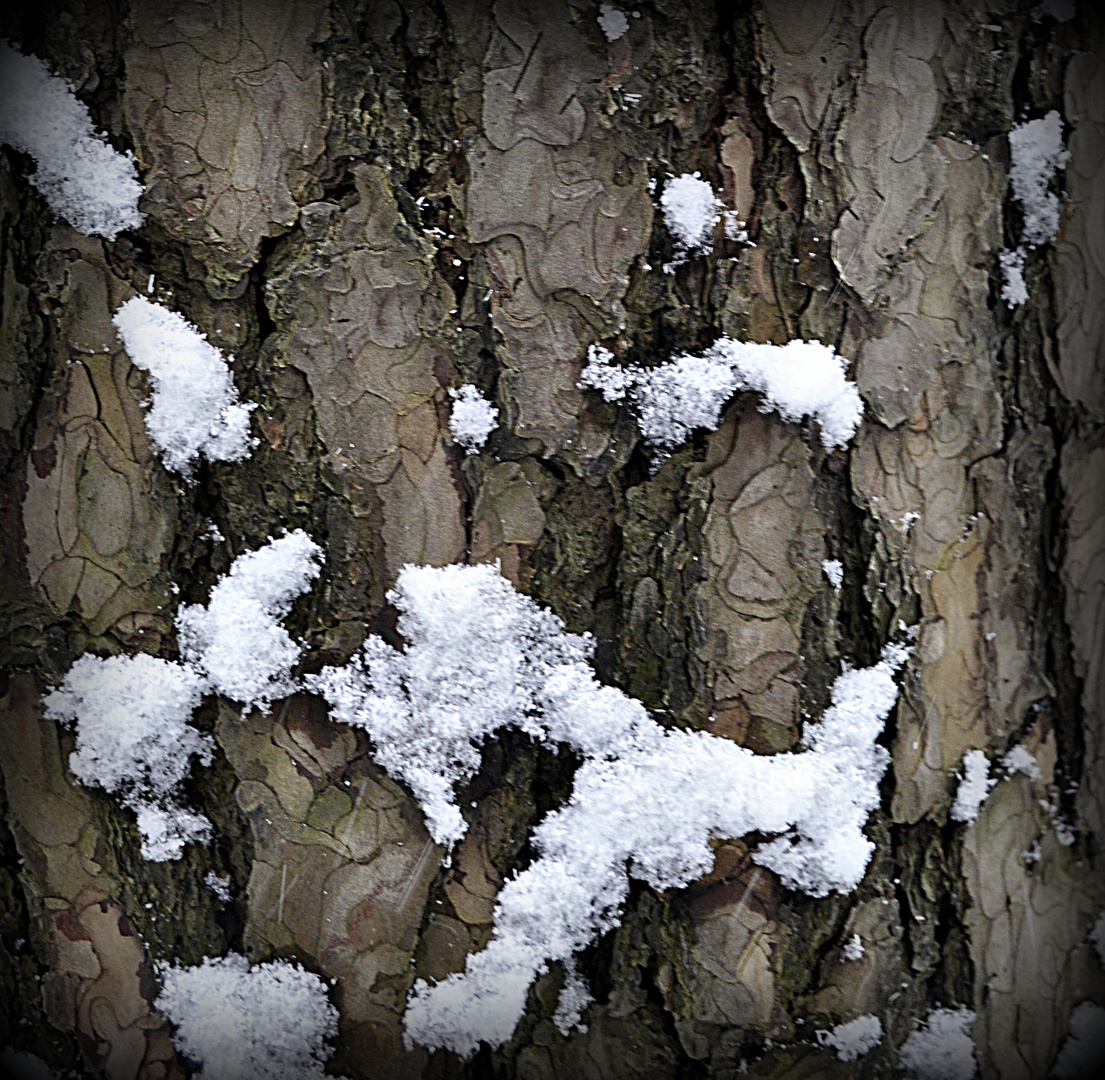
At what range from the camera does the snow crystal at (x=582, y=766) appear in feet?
2.22

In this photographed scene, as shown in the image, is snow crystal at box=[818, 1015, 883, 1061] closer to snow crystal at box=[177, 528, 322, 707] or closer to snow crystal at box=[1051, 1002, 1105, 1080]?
snow crystal at box=[1051, 1002, 1105, 1080]

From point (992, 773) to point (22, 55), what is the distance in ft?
3.60

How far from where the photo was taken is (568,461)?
671mm

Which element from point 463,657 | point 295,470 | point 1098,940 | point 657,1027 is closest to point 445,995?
point 657,1027

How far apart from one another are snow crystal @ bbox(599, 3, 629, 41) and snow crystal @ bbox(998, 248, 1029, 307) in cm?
40

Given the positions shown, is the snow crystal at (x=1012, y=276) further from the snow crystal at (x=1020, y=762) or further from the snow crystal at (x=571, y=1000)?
the snow crystal at (x=571, y=1000)

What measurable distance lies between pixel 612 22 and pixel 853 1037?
944mm

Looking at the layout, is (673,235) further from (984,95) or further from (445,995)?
(445,995)

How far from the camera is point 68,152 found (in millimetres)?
661

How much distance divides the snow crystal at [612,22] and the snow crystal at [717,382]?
28cm

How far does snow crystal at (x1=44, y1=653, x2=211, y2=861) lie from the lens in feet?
2.26

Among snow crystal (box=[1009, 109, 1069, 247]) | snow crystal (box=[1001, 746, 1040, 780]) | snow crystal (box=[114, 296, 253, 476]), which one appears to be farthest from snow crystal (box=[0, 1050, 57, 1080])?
snow crystal (box=[1009, 109, 1069, 247])

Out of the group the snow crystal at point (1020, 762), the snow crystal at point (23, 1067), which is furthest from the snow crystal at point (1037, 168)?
the snow crystal at point (23, 1067)

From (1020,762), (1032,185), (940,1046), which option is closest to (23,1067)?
(940,1046)
